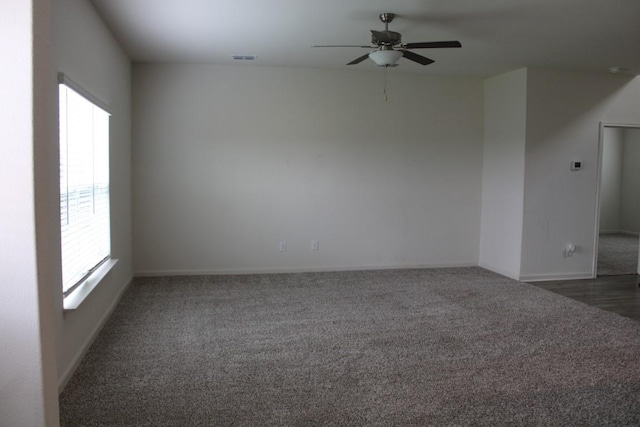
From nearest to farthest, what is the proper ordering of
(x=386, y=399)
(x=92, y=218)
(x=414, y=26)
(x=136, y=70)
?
(x=386, y=399) → (x=92, y=218) → (x=414, y=26) → (x=136, y=70)

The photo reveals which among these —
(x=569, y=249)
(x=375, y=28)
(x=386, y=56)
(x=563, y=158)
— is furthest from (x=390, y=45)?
(x=569, y=249)

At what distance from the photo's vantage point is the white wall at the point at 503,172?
18.5 feet

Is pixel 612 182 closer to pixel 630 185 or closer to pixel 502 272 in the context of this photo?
pixel 630 185

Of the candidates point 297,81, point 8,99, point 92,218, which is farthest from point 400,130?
point 8,99

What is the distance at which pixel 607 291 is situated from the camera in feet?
17.1

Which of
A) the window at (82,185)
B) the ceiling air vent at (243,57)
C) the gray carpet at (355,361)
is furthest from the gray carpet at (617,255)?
the window at (82,185)

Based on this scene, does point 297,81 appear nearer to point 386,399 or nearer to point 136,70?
point 136,70

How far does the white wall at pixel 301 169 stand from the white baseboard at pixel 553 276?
901 millimetres

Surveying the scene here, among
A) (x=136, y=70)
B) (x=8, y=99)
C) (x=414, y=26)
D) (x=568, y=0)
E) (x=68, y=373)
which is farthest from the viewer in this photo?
(x=136, y=70)

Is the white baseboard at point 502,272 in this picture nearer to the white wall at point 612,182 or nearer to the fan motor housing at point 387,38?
the fan motor housing at point 387,38

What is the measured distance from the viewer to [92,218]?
3.70 metres

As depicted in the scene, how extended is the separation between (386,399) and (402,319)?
4.88 feet

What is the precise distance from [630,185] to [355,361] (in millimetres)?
8672

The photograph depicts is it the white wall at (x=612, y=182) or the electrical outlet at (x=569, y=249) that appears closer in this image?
the electrical outlet at (x=569, y=249)
